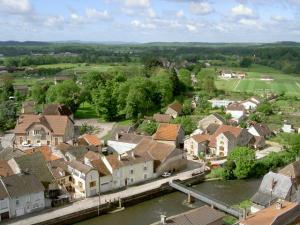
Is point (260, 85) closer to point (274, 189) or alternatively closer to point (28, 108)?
point (28, 108)

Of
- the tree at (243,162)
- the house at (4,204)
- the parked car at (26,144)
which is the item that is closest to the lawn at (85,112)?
the parked car at (26,144)

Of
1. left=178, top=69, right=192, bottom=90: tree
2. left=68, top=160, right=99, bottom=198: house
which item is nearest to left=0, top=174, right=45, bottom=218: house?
left=68, top=160, right=99, bottom=198: house

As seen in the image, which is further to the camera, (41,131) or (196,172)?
(41,131)

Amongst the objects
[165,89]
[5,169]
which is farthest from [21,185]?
[165,89]

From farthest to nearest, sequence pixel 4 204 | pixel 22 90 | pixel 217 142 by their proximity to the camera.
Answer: pixel 22 90 → pixel 217 142 → pixel 4 204

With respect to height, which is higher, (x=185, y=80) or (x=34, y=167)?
(x=185, y=80)

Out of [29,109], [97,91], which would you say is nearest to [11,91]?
[29,109]

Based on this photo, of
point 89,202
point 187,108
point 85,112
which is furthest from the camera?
point 85,112

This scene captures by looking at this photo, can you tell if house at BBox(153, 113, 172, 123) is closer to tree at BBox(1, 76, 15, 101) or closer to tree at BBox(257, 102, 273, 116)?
tree at BBox(257, 102, 273, 116)
